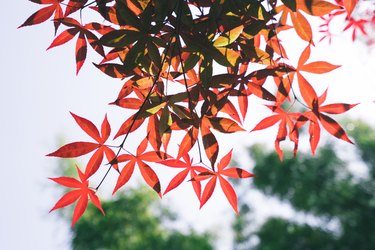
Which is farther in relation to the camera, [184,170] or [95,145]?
[184,170]

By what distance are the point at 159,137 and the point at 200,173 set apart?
0.54ft

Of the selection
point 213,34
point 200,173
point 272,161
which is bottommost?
point 272,161

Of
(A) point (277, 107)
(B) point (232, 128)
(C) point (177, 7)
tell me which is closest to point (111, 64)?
(C) point (177, 7)

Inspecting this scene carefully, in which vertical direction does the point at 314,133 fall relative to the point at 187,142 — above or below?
below

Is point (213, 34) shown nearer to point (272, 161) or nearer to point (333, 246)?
point (333, 246)

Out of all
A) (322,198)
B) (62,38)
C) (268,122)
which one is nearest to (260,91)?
(268,122)

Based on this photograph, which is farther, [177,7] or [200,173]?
[200,173]

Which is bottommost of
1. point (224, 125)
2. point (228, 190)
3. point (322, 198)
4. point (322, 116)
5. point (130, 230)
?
point (322, 198)

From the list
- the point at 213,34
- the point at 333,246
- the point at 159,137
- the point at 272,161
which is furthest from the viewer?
the point at 272,161

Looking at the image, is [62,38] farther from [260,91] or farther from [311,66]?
[311,66]

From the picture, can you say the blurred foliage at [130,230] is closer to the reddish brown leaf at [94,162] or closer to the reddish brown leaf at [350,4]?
the reddish brown leaf at [94,162]

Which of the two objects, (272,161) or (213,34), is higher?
(213,34)

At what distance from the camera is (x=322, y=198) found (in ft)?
42.9

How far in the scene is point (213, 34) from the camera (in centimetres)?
77
